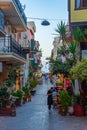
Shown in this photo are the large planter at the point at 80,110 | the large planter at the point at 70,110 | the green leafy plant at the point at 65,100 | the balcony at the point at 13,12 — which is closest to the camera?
the large planter at the point at 80,110

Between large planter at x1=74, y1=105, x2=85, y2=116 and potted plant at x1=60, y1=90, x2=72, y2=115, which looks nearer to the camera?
large planter at x1=74, y1=105, x2=85, y2=116

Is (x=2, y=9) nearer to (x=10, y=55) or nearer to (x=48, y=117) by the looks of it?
(x=10, y=55)

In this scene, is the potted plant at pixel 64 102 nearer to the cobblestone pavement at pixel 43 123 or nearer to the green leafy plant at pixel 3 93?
the cobblestone pavement at pixel 43 123

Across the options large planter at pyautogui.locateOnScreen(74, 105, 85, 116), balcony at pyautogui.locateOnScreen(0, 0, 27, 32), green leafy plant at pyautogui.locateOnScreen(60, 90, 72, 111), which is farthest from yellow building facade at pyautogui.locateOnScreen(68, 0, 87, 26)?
large planter at pyautogui.locateOnScreen(74, 105, 85, 116)

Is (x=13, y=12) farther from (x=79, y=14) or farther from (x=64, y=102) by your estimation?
(x=64, y=102)

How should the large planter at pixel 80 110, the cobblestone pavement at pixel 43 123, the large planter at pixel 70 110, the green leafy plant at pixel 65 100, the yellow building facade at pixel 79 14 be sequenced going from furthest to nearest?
1. the yellow building facade at pixel 79 14
2. the green leafy plant at pixel 65 100
3. the large planter at pixel 70 110
4. the large planter at pixel 80 110
5. the cobblestone pavement at pixel 43 123

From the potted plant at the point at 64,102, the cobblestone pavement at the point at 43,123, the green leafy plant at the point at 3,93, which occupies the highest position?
the green leafy plant at the point at 3,93

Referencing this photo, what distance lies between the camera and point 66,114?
1002 inches

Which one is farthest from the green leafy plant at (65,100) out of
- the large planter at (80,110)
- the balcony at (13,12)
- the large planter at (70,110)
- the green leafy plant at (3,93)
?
the balcony at (13,12)

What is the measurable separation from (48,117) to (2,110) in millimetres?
2802

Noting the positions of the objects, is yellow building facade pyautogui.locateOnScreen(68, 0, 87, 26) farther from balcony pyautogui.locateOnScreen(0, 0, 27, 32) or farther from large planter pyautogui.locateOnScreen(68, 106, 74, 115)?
large planter pyautogui.locateOnScreen(68, 106, 74, 115)

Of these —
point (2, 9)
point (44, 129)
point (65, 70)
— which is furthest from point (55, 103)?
point (44, 129)

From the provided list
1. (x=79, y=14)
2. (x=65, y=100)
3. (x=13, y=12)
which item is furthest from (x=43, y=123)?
(x=13, y=12)

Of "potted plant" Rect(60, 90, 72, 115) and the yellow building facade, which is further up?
the yellow building facade
